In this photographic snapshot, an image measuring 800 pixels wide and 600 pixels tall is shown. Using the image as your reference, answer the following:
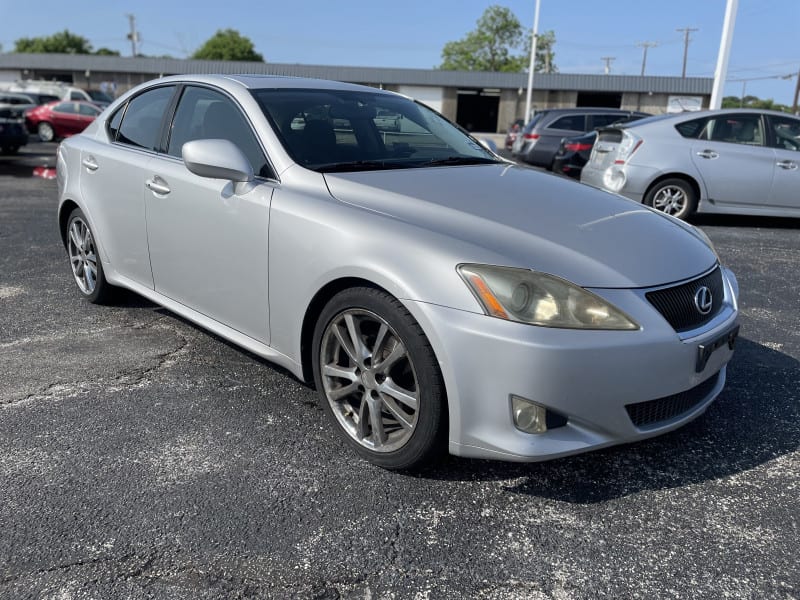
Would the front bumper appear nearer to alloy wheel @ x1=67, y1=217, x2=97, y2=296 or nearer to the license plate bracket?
the license plate bracket

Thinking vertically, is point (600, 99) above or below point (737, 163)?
above

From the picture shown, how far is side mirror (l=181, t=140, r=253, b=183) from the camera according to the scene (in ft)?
10.1

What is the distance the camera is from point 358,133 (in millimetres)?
3551

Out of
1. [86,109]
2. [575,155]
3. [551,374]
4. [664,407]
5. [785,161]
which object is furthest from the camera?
[86,109]

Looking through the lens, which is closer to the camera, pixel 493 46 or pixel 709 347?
pixel 709 347

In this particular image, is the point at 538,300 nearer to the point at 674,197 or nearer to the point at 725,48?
the point at 674,197

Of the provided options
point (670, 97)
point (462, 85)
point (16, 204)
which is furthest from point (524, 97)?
point (16, 204)

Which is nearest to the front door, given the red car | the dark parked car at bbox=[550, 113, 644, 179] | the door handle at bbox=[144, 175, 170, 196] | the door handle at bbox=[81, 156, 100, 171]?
the door handle at bbox=[144, 175, 170, 196]

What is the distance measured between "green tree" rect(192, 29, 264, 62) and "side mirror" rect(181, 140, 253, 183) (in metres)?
82.6

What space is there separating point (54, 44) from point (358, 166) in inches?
4174

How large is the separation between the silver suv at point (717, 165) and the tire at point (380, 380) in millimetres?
6547

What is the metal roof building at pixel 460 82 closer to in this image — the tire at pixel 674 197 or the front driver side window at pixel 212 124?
the tire at pixel 674 197

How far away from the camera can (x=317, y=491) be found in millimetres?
2623

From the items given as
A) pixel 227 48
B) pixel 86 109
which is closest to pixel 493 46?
pixel 227 48
